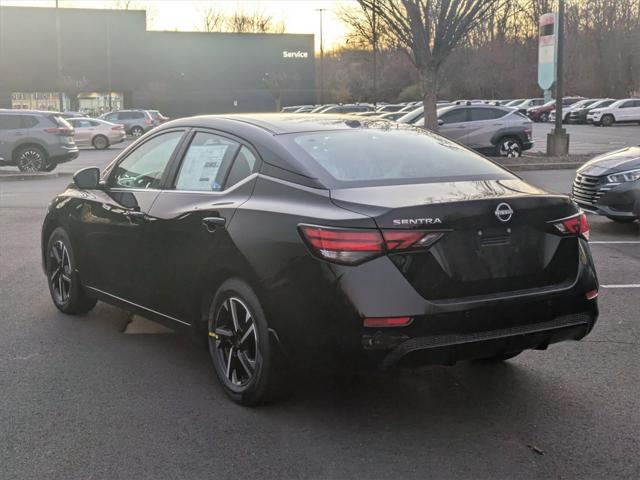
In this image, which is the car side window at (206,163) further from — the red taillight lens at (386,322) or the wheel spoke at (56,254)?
the wheel spoke at (56,254)

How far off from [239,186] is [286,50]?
260 ft

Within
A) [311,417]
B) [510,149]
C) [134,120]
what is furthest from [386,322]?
[134,120]

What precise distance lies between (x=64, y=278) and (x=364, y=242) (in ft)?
11.2

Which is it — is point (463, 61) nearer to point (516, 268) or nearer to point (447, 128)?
point (447, 128)

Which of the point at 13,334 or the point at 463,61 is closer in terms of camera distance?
the point at 13,334

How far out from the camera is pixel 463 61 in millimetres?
74125

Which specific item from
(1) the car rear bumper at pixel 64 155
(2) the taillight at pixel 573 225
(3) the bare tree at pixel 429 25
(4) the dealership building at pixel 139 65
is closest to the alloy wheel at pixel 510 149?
(3) the bare tree at pixel 429 25

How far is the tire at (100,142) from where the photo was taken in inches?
1339

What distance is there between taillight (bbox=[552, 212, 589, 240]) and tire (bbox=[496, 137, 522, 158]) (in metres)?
17.4

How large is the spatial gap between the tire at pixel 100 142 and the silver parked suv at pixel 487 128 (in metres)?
17.8

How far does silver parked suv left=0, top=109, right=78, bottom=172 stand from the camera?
20078 mm

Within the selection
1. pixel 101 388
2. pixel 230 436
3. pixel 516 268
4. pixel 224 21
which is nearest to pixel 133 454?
pixel 230 436

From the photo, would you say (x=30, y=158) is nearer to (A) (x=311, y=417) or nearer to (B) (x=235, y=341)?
(B) (x=235, y=341)

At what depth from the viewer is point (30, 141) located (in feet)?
66.2
